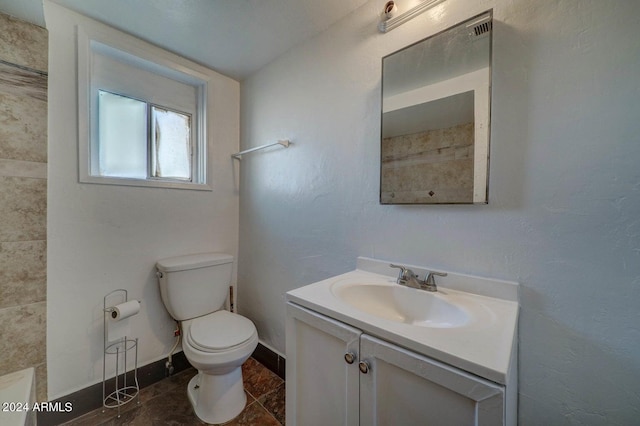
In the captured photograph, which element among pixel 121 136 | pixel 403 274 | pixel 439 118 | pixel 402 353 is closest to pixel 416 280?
pixel 403 274

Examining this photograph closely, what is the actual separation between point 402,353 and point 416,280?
43 centimetres

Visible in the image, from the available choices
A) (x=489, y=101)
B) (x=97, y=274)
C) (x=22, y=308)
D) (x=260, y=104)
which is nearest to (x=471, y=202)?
(x=489, y=101)

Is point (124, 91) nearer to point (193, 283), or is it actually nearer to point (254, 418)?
point (193, 283)

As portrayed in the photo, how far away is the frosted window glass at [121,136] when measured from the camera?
4.98 feet

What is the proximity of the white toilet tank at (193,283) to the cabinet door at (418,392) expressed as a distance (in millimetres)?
1276

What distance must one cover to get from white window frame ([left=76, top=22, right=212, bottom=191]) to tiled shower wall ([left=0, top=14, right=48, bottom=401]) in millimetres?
143

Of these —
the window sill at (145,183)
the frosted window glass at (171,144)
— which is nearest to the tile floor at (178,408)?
the window sill at (145,183)

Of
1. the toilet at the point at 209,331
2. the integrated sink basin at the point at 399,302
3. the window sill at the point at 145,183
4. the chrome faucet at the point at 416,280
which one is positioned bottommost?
the toilet at the point at 209,331

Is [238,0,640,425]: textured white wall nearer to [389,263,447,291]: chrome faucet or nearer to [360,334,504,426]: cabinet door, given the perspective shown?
[389,263,447,291]: chrome faucet

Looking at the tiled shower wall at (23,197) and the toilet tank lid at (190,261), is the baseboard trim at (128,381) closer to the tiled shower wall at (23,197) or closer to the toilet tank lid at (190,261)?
the tiled shower wall at (23,197)

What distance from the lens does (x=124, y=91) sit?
1.58m

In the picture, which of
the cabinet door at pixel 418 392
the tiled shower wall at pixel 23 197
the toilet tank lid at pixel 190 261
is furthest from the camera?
the toilet tank lid at pixel 190 261

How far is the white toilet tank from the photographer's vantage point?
1513 millimetres

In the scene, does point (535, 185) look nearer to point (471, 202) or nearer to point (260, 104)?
point (471, 202)
